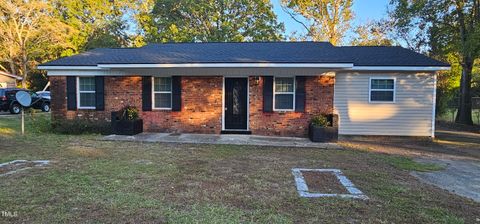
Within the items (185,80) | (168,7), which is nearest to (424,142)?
(185,80)

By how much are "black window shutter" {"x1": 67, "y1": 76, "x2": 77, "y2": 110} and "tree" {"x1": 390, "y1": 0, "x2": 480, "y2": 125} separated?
15093mm

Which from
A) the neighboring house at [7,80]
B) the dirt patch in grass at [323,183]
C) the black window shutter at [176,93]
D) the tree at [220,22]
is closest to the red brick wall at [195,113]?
the black window shutter at [176,93]

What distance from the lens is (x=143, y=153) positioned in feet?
24.9

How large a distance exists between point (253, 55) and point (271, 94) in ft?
5.03

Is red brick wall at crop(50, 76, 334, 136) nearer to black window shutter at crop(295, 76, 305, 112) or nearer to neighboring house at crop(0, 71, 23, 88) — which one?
black window shutter at crop(295, 76, 305, 112)

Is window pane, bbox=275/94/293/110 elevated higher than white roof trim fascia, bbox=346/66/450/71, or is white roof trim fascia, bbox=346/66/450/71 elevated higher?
white roof trim fascia, bbox=346/66/450/71

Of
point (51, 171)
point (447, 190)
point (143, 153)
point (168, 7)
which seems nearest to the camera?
point (447, 190)

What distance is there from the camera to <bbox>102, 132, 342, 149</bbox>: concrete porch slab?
929 cm

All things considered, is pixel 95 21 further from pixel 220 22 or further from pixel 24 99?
pixel 24 99

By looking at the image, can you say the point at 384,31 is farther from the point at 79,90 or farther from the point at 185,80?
the point at 79,90

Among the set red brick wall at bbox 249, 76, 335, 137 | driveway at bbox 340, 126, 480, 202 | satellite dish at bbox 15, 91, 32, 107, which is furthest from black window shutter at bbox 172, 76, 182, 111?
driveway at bbox 340, 126, 480, 202

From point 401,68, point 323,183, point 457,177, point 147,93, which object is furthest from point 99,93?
point 457,177

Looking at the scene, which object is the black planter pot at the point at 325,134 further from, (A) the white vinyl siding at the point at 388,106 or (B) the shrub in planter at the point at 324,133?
(A) the white vinyl siding at the point at 388,106

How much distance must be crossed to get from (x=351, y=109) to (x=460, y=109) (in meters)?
10.9
